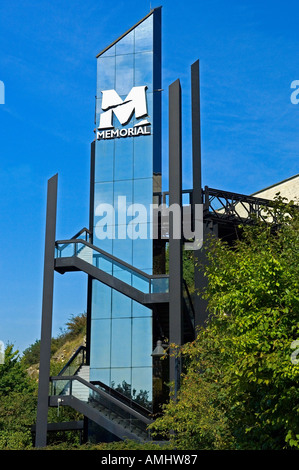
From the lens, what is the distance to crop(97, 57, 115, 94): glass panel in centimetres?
3494

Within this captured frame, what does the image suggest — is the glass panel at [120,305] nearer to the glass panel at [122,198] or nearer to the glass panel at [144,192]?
the glass panel at [122,198]

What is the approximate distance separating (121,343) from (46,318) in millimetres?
3799

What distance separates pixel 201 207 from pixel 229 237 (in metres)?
5.74

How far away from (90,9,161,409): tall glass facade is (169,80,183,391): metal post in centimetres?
247

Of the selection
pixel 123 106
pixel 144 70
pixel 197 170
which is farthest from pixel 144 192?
pixel 144 70

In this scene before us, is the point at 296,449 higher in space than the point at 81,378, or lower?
lower

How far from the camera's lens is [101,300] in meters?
32.0

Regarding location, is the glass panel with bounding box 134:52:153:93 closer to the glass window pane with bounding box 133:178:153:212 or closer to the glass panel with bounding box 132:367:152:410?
the glass window pane with bounding box 133:178:153:212

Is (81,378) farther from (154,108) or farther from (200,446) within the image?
(154,108)

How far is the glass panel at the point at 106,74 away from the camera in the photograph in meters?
34.9

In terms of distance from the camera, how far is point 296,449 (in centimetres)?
1503

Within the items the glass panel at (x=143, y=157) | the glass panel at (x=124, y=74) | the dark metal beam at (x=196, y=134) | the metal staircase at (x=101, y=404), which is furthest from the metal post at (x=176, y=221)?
the glass panel at (x=124, y=74)

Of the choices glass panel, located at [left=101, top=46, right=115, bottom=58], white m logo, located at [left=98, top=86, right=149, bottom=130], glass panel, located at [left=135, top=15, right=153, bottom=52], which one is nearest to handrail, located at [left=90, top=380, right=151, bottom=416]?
white m logo, located at [left=98, top=86, right=149, bottom=130]
